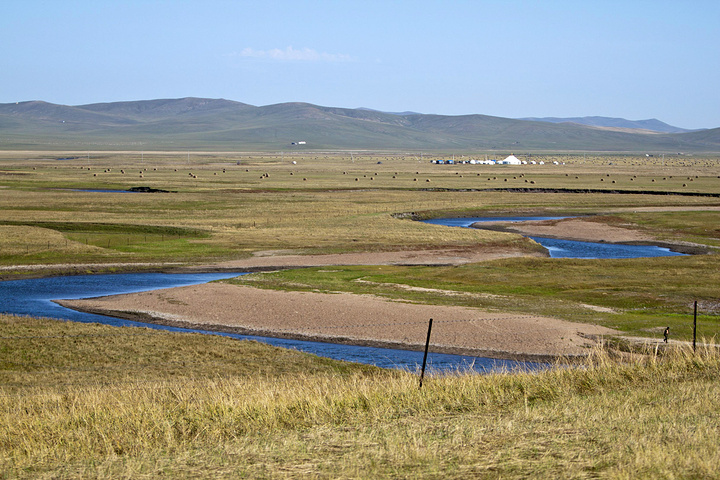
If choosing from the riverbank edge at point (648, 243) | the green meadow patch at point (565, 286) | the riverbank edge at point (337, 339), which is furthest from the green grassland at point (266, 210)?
the riverbank edge at point (337, 339)

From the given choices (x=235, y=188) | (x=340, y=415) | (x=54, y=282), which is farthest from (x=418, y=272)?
(x=235, y=188)

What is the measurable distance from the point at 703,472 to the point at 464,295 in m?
25.4

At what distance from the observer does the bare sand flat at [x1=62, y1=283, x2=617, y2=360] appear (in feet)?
85.3

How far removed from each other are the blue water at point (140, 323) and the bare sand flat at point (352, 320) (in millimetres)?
684

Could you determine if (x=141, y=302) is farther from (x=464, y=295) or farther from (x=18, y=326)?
(x=464, y=295)

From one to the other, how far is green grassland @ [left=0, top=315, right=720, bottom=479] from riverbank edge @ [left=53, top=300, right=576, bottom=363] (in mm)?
9402

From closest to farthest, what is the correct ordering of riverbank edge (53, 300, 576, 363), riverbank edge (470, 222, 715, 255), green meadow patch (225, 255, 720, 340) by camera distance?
riverbank edge (53, 300, 576, 363) < green meadow patch (225, 255, 720, 340) < riverbank edge (470, 222, 715, 255)

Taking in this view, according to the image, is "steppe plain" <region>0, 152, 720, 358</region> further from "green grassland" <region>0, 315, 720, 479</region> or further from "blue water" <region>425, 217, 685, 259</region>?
"green grassland" <region>0, 315, 720, 479</region>

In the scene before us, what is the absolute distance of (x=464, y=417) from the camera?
11.0m

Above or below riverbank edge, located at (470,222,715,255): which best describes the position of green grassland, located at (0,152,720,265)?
above

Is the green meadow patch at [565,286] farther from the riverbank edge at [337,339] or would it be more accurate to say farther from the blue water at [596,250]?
the blue water at [596,250]

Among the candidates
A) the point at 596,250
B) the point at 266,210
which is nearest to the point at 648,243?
the point at 596,250

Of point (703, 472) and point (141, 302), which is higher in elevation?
point (703, 472)

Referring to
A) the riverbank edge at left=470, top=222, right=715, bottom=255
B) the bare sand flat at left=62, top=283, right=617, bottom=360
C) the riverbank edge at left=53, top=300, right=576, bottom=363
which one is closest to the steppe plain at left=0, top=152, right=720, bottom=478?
the bare sand flat at left=62, top=283, right=617, bottom=360
